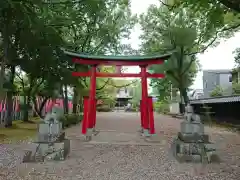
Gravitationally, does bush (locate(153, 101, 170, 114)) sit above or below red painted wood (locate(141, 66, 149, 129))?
below

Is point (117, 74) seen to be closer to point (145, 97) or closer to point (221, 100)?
point (145, 97)

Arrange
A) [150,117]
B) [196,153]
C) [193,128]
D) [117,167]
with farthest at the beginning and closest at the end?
[150,117] < [193,128] < [196,153] < [117,167]

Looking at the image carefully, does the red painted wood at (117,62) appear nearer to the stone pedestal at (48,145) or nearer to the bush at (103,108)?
the stone pedestal at (48,145)

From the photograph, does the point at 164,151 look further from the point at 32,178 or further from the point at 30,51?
the point at 30,51

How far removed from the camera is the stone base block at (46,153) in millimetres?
8141

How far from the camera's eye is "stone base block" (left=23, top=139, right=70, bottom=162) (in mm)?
8141

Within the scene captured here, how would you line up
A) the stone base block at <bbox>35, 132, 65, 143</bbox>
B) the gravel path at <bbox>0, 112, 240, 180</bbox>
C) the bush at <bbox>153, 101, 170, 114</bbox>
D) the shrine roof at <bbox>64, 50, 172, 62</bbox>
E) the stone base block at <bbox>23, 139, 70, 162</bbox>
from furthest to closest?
1. the bush at <bbox>153, 101, 170, 114</bbox>
2. the shrine roof at <bbox>64, 50, 172, 62</bbox>
3. the stone base block at <bbox>35, 132, 65, 143</bbox>
4. the stone base block at <bbox>23, 139, 70, 162</bbox>
5. the gravel path at <bbox>0, 112, 240, 180</bbox>

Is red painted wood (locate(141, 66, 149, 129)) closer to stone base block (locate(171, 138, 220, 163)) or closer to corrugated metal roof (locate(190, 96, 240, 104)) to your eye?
stone base block (locate(171, 138, 220, 163))

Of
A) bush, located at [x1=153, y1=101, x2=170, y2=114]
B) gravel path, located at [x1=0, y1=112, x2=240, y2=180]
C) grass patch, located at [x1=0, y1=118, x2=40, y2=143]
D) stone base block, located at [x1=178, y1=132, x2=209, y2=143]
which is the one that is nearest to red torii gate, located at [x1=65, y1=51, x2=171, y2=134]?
grass patch, located at [x1=0, y1=118, x2=40, y2=143]

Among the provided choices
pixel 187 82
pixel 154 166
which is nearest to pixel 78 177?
pixel 154 166

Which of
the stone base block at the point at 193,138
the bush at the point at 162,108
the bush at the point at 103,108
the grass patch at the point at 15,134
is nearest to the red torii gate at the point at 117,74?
the grass patch at the point at 15,134

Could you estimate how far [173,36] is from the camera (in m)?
23.9

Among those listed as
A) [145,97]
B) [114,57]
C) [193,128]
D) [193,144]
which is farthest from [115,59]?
[193,144]

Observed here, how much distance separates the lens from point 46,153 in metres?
8.33
